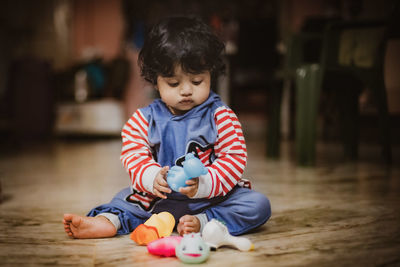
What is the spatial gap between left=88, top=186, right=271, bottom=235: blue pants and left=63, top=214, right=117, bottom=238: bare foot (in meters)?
0.04

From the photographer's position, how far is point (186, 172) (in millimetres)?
781

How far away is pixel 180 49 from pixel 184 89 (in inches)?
3.3

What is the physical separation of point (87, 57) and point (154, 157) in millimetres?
4184

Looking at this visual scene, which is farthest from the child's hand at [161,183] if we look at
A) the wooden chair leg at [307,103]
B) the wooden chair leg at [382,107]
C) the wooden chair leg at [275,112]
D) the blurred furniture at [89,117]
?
the blurred furniture at [89,117]

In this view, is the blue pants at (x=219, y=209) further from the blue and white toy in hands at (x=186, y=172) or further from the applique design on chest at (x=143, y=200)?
the blue and white toy in hands at (x=186, y=172)

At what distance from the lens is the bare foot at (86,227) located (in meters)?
0.87

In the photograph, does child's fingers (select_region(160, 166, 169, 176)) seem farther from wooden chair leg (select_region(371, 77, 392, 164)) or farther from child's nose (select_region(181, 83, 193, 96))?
wooden chair leg (select_region(371, 77, 392, 164))

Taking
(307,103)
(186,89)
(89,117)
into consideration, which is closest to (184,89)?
(186,89)

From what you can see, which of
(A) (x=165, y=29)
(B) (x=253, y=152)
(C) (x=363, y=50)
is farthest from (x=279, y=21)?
(A) (x=165, y=29)

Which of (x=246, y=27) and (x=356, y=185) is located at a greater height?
(x=246, y=27)

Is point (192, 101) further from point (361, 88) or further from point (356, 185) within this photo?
point (361, 88)

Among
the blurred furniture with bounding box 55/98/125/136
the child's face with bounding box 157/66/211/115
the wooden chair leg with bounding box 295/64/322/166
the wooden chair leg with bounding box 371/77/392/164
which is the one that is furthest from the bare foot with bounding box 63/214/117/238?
the blurred furniture with bounding box 55/98/125/136

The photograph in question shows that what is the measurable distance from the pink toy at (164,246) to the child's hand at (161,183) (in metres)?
0.10

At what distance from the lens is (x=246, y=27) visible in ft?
13.7
